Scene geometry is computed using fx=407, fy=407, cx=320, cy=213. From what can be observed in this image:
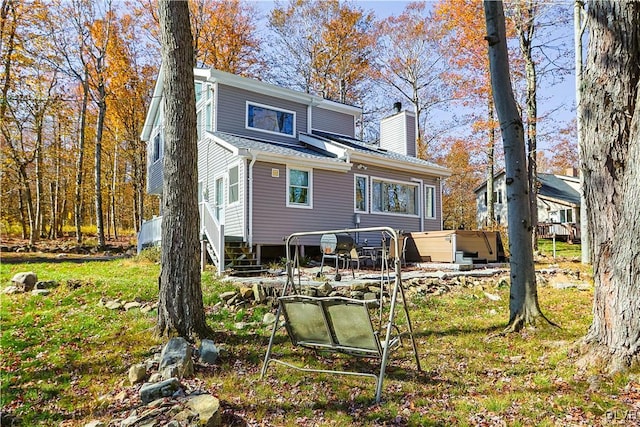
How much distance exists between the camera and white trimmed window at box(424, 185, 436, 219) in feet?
49.8

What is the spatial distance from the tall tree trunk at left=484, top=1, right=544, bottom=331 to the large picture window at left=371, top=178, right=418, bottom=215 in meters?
8.49

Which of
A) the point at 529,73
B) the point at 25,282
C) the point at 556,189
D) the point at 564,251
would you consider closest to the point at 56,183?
the point at 25,282

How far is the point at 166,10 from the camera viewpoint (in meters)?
4.86

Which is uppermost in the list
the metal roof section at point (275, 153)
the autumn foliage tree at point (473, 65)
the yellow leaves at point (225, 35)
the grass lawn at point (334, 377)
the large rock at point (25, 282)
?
the yellow leaves at point (225, 35)

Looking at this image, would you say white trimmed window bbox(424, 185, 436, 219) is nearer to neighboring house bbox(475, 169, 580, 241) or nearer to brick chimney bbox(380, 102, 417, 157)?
brick chimney bbox(380, 102, 417, 157)

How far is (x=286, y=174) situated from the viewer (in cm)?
1149

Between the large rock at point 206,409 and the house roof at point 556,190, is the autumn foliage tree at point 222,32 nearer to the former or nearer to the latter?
the large rock at point 206,409

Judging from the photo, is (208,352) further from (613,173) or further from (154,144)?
(154,144)

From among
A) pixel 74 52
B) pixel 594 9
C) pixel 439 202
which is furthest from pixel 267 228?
pixel 74 52

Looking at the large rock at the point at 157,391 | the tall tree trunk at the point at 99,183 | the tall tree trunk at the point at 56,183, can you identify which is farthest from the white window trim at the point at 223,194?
the tall tree trunk at the point at 56,183

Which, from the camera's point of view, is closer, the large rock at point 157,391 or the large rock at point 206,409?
the large rock at point 206,409

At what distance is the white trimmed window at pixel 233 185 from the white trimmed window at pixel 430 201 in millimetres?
7270

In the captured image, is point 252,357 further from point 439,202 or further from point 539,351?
point 439,202

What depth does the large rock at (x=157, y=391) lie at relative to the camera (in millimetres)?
3248
